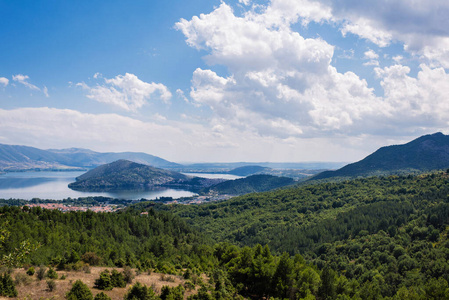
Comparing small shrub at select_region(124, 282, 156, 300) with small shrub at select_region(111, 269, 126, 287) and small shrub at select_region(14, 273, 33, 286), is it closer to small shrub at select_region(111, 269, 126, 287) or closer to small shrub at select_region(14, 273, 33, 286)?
small shrub at select_region(111, 269, 126, 287)

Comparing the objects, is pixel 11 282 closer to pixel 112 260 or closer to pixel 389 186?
pixel 112 260

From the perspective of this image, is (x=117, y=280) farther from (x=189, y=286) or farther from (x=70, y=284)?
(x=189, y=286)

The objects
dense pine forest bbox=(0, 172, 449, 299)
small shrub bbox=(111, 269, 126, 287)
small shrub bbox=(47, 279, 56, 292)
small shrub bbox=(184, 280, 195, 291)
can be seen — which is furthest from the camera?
dense pine forest bbox=(0, 172, 449, 299)

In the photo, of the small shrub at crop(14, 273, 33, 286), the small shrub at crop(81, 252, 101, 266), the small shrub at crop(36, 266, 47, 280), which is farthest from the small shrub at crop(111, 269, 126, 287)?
the small shrub at crop(81, 252, 101, 266)

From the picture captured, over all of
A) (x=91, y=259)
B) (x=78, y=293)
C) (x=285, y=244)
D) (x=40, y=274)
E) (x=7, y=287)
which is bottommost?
(x=285, y=244)

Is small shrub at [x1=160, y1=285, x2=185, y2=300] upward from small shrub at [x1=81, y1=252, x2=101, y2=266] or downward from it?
downward

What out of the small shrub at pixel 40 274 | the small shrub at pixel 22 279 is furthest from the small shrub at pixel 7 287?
the small shrub at pixel 40 274

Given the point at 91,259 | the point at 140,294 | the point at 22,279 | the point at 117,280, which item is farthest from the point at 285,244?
the point at 22,279

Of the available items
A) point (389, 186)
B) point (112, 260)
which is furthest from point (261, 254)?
point (389, 186)
